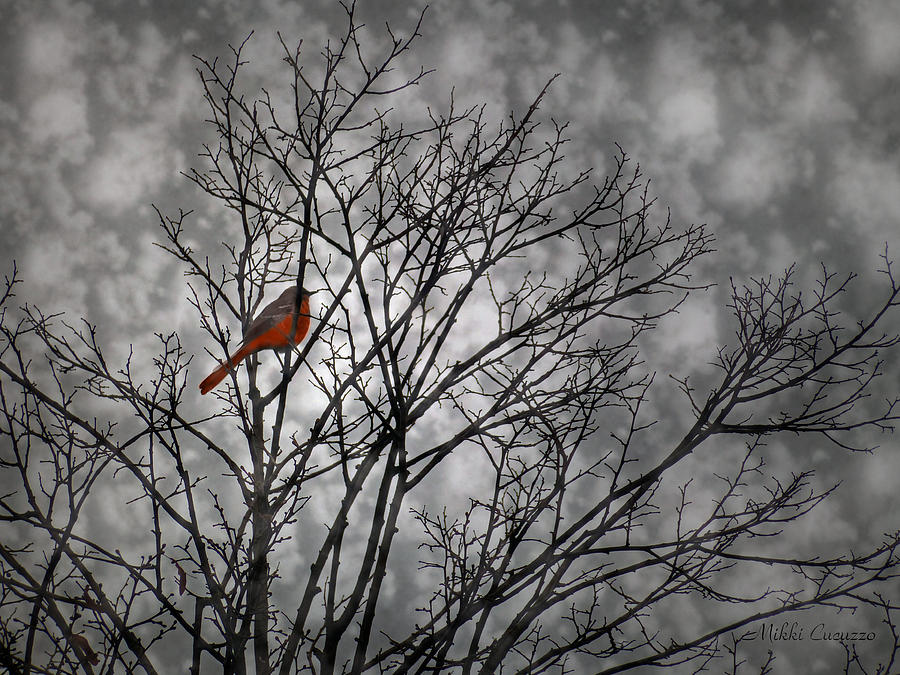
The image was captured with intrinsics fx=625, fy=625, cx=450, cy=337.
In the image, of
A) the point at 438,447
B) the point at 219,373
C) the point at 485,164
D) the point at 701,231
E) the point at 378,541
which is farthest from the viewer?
the point at 219,373

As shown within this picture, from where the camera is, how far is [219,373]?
5.66 metres

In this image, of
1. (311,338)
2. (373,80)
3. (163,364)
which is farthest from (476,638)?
(373,80)

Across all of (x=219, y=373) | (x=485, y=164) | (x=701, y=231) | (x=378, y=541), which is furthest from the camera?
(x=219, y=373)

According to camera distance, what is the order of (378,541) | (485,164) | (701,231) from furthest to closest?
(701,231), (485,164), (378,541)

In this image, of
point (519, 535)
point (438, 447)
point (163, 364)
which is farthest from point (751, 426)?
point (163, 364)

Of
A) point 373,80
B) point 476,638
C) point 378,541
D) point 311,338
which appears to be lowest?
point 476,638

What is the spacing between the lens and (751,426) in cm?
487

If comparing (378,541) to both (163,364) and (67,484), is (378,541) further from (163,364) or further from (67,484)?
(67,484)

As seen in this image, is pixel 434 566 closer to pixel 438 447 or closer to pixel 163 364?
pixel 438 447

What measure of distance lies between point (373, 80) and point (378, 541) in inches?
128

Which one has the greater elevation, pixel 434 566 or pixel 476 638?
pixel 434 566

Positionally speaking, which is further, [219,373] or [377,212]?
[219,373]

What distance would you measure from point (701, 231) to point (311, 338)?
10.7ft

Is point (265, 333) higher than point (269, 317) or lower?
lower
